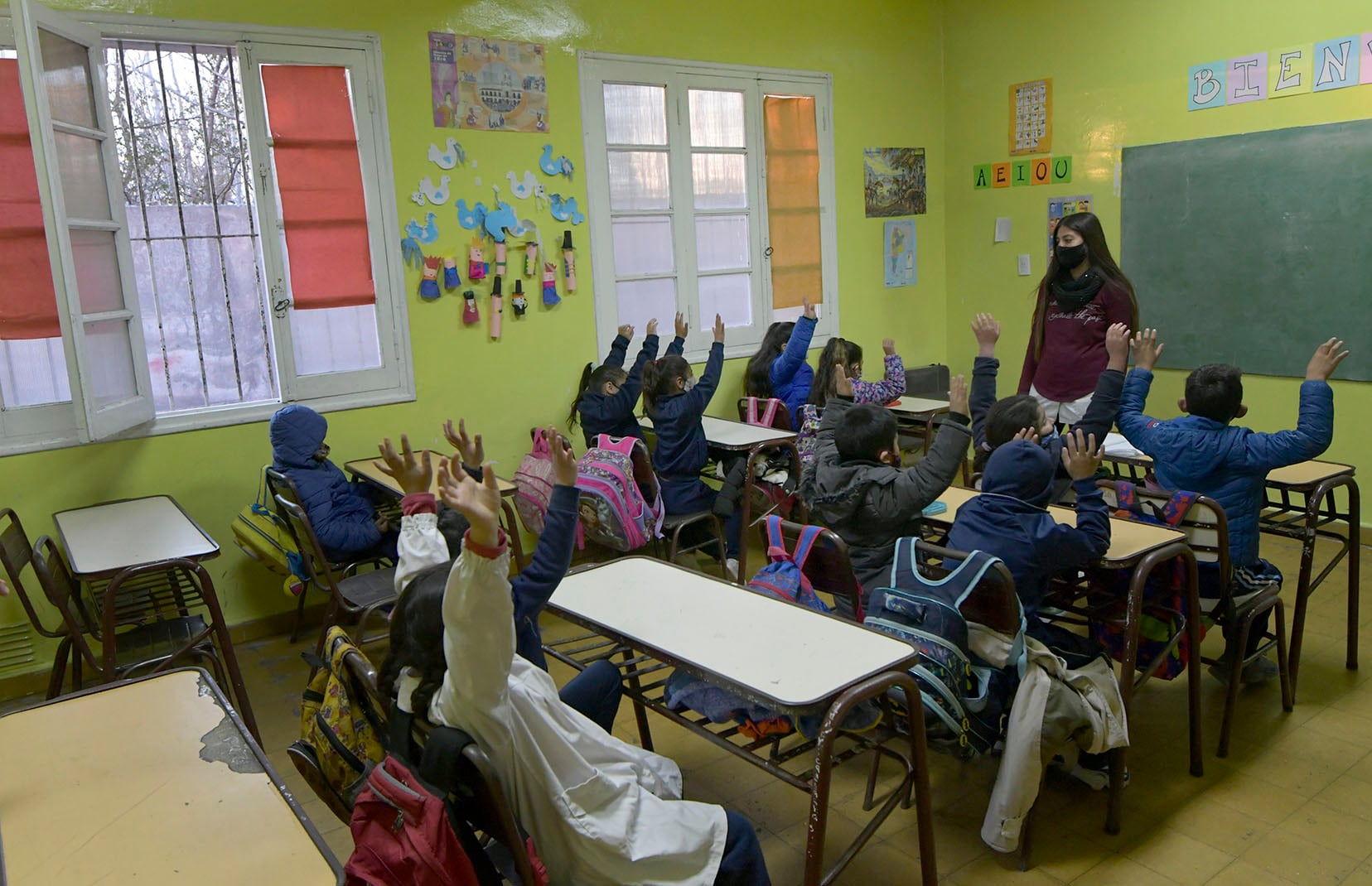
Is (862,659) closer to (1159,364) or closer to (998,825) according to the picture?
(998,825)

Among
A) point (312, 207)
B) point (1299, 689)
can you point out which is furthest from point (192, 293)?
point (1299, 689)

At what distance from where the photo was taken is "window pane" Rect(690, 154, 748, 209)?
5.10 meters

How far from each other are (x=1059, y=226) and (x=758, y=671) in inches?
105

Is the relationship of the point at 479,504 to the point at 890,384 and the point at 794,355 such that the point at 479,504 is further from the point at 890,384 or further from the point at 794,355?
the point at 890,384

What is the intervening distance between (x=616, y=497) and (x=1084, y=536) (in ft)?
6.05

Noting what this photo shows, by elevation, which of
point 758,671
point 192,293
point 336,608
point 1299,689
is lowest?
point 1299,689

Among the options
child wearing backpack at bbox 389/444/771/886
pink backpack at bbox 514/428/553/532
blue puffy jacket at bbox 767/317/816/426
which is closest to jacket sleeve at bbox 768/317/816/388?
blue puffy jacket at bbox 767/317/816/426

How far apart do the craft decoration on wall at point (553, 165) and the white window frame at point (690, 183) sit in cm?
11

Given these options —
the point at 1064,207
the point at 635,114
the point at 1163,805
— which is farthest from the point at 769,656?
the point at 1064,207

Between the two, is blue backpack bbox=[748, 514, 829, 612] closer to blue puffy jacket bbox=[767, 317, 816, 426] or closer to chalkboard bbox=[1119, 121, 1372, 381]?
blue puffy jacket bbox=[767, 317, 816, 426]

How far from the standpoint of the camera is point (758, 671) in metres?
1.73

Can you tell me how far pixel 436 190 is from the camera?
4223 mm

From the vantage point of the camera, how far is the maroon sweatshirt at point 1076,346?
366 cm

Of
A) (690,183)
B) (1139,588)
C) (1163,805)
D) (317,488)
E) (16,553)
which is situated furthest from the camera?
(690,183)
